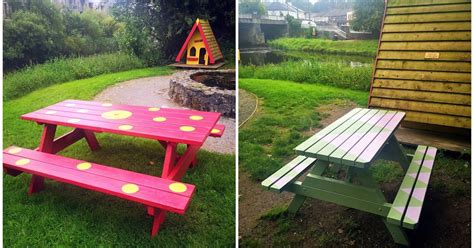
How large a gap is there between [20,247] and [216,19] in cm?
165

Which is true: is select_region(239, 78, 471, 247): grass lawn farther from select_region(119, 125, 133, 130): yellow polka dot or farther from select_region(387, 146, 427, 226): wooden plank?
Result: select_region(119, 125, 133, 130): yellow polka dot

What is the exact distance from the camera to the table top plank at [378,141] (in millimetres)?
1549

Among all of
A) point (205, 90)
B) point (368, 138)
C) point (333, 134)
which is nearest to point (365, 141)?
point (368, 138)

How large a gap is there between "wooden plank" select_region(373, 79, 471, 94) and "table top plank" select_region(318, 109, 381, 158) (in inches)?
6.9

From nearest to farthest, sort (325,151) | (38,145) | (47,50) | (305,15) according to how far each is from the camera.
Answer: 1. (325,151)
2. (305,15)
3. (47,50)
4. (38,145)

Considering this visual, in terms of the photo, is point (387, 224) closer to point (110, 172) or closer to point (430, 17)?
point (430, 17)

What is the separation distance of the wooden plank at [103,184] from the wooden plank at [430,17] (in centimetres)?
153

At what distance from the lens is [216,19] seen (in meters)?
1.95

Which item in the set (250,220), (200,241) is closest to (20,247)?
(200,241)

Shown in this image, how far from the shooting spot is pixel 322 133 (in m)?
1.90

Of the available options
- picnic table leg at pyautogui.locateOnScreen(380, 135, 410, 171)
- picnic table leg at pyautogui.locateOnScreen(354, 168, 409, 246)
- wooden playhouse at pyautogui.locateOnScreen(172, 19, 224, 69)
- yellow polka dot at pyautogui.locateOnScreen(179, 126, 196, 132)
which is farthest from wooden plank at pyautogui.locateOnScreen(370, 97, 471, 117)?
yellow polka dot at pyautogui.locateOnScreen(179, 126, 196, 132)

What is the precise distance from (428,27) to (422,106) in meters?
0.49

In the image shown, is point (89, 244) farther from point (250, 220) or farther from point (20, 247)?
point (250, 220)

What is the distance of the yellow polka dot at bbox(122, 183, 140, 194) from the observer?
177 centimetres
